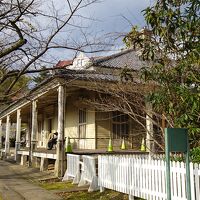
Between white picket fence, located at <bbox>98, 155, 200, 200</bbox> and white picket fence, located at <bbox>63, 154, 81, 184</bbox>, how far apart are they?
1782 millimetres

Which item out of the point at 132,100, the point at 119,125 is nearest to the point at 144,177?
the point at 132,100

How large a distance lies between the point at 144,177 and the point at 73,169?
476cm

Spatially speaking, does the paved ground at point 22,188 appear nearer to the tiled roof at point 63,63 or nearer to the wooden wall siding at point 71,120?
the tiled roof at point 63,63

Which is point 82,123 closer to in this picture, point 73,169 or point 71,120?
point 71,120

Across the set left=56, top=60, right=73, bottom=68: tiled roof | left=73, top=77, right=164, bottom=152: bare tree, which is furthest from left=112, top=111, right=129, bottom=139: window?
left=56, top=60, right=73, bottom=68: tiled roof

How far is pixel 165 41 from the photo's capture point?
6.62m

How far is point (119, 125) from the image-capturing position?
62.6ft

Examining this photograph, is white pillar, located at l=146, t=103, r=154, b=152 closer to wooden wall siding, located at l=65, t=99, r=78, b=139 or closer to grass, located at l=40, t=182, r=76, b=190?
grass, located at l=40, t=182, r=76, b=190

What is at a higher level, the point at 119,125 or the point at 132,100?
the point at 132,100

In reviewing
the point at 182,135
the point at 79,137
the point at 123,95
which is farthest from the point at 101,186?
the point at 79,137

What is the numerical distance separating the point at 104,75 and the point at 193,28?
9.25 m

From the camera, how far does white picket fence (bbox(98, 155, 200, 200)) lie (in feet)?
23.6

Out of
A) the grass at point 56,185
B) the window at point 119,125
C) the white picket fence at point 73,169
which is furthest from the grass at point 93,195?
the window at point 119,125

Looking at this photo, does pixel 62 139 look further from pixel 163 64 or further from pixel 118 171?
pixel 163 64
